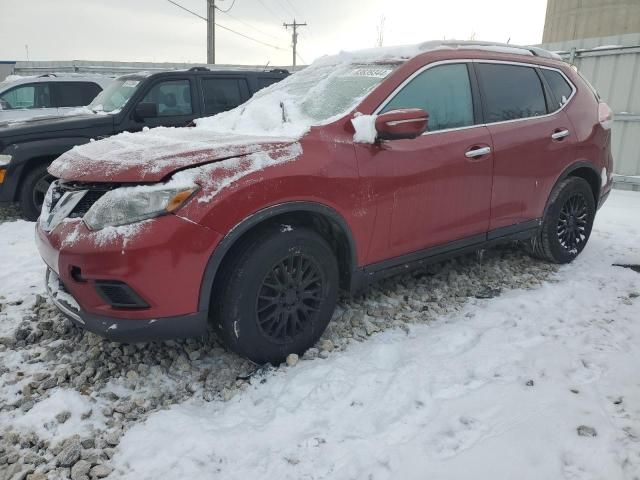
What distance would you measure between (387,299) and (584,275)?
6.01 feet

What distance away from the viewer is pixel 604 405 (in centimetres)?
245

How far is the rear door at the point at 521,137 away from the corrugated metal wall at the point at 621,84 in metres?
5.28

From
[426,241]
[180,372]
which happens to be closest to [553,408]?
[426,241]

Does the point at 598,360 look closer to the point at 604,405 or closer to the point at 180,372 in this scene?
the point at 604,405

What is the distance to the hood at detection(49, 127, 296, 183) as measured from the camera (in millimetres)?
2449

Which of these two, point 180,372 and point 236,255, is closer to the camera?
point 236,255

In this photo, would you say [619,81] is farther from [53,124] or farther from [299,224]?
[53,124]

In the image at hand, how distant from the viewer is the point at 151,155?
101 inches

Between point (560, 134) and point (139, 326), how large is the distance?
3549 millimetres

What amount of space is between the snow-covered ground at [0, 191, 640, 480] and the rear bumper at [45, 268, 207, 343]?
1.21 feet


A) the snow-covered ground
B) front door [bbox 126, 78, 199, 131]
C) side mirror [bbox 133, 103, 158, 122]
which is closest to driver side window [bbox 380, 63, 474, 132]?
the snow-covered ground

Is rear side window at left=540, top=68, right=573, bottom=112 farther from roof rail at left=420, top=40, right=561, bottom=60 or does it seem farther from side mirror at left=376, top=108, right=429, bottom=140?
side mirror at left=376, top=108, right=429, bottom=140

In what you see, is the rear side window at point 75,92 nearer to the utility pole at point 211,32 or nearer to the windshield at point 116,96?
the windshield at point 116,96

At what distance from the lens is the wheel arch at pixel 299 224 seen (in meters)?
2.47
